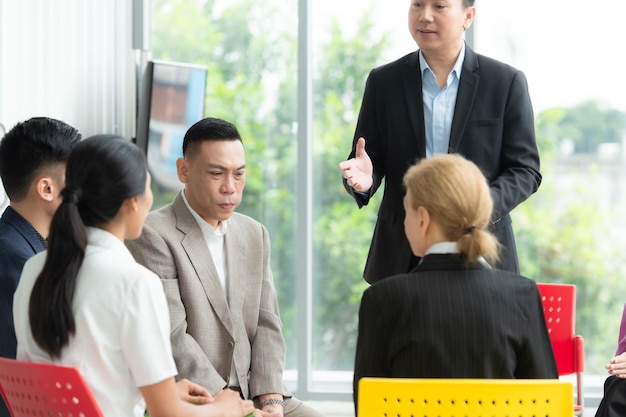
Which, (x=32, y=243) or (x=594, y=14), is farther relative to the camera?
(x=594, y=14)

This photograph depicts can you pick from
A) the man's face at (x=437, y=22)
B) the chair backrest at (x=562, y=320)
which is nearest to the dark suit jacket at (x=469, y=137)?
the man's face at (x=437, y=22)

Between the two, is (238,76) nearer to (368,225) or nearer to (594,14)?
(368,225)

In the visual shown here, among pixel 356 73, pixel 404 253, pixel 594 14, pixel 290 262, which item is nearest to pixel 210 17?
pixel 356 73

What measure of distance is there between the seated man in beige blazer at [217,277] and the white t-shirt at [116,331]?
26.0 inches

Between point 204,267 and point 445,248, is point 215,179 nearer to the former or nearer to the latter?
point 204,267

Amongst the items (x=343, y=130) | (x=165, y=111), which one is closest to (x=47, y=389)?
(x=165, y=111)

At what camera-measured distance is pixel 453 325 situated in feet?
6.25

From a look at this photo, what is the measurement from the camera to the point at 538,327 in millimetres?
1981

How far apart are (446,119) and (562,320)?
80cm

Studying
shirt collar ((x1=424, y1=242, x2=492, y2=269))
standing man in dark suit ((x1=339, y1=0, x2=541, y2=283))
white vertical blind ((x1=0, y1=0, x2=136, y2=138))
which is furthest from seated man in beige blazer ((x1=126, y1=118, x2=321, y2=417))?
white vertical blind ((x1=0, y1=0, x2=136, y2=138))

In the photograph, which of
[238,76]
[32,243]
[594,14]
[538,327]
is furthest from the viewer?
[238,76]

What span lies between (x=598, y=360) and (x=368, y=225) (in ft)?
4.24

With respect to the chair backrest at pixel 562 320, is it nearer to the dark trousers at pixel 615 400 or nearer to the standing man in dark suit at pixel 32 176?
the dark trousers at pixel 615 400

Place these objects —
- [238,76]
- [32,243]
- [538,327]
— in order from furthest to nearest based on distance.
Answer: [238,76], [32,243], [538,327]
